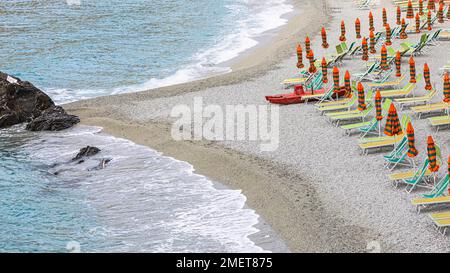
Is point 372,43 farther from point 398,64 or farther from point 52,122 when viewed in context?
point 52,122

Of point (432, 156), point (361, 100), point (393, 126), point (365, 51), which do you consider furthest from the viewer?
point (365, 51)

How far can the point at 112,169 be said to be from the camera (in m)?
26.0

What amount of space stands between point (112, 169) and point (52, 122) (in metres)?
5.54

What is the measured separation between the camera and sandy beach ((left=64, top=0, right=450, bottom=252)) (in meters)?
19.5

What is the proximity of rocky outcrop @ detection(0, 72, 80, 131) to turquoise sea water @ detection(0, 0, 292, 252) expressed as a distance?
2.16ft

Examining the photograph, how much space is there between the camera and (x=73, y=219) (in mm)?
22922

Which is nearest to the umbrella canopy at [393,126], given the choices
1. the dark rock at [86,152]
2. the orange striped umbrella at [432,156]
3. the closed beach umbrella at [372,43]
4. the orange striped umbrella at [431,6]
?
the orange striped umbrella at [432,156]

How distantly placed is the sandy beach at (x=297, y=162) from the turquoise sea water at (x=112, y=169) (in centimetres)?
75

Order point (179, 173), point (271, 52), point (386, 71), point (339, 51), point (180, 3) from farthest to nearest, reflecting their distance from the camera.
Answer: point (180, 3) < point (271, 52) < point (339, 51) < point (386, 71) < point (179, 173)

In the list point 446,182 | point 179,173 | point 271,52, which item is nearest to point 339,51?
point 271,52

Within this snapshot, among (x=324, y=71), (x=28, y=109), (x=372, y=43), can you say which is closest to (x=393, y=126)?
(x=324, y=71)

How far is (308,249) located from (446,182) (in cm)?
374

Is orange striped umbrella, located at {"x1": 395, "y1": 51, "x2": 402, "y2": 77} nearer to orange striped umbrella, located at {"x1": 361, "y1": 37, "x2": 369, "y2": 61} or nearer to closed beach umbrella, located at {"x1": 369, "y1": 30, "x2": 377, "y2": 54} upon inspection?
orange striped umbrella, located at {"x1": 361, "y1": 37, "x2": 369, "y2": 61}
